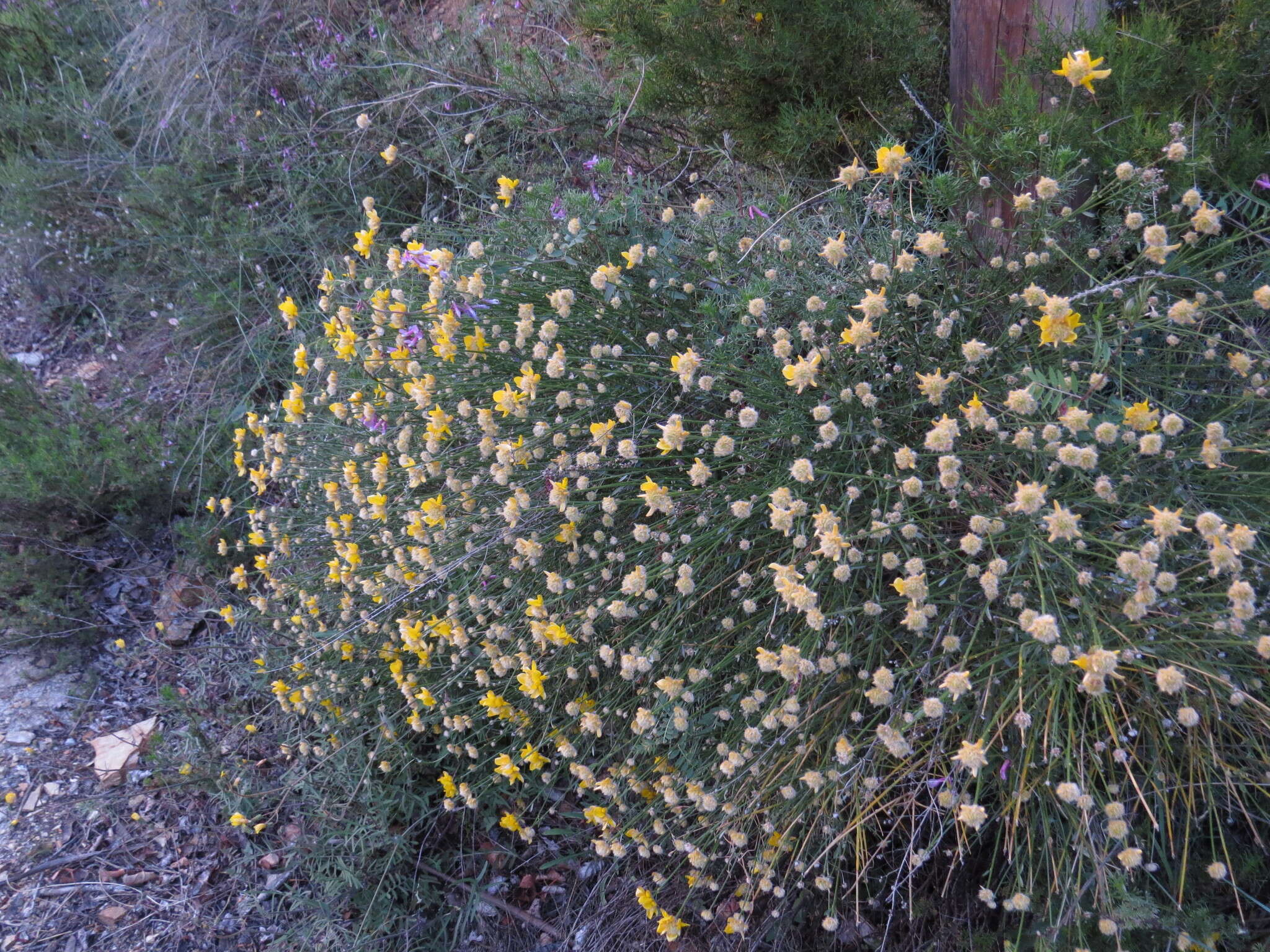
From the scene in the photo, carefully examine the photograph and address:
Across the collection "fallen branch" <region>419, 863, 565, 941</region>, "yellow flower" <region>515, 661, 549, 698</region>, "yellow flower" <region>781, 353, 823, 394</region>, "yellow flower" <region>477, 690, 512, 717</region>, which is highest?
"yellow flower" <region>781, 353, 823, 394</region>

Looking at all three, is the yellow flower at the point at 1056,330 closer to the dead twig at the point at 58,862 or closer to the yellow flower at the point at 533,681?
the yellow flower at the point at 533,681

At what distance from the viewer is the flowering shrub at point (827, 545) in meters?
1.68

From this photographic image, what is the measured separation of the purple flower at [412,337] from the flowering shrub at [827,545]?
2 centimetres

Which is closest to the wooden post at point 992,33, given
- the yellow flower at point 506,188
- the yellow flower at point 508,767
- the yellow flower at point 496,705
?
the yellow flower at point 506,188

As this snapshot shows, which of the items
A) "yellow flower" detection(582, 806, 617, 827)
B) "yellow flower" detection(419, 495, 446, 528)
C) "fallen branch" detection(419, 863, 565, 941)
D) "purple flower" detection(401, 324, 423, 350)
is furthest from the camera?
"purple flower" detection(401, 324, 423, 350)

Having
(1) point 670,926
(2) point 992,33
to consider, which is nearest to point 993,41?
(2) point 992,33

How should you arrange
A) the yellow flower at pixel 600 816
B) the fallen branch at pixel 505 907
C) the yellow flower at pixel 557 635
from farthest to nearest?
the fallen branch at pixel 505 907, the yellow flower at pixel 600 816, the yellow flower at pixel 557 635

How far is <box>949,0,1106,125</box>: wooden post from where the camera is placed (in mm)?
2357

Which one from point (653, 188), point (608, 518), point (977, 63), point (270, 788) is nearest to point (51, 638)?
point (270, 788)

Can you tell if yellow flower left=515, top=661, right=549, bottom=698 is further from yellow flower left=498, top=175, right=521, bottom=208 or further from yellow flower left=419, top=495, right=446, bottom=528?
yellow flower left=498, top=175, right=521, bottom=208

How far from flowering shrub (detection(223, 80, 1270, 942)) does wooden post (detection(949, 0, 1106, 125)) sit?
0.20 meters

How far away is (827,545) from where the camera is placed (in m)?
1.69

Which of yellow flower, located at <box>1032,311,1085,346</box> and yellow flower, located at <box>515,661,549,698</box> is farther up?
yellow flower, located at <box>1032,311,1085,346</box>

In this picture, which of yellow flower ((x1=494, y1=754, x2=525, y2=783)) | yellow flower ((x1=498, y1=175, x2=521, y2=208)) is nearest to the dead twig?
yellow flower ((x1=494, y1=754, x2=525, y2=783))
